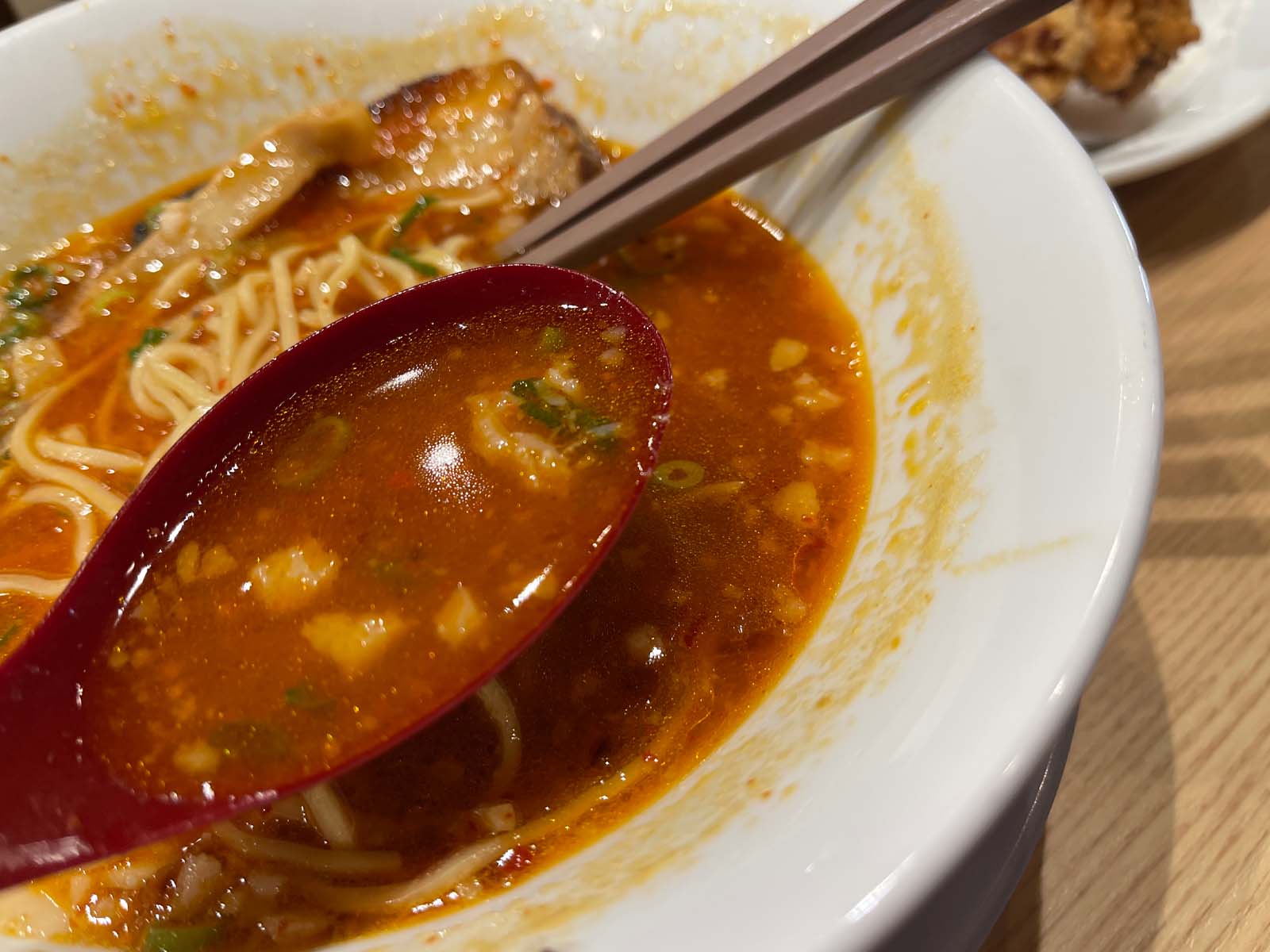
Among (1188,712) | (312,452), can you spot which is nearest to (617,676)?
(312,452)

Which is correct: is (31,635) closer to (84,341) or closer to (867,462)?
(84,341)

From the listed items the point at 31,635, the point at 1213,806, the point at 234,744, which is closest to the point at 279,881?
the point at 234,744

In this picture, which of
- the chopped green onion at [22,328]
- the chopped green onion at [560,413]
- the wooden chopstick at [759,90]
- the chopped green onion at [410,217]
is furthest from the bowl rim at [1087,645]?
the chopped green onion at [22,328]

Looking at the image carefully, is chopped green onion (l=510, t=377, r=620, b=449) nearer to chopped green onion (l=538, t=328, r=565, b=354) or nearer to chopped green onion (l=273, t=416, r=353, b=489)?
chopped green onion (l=538, t=328, r=565, b=354)

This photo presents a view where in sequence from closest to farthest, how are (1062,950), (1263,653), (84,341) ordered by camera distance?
(1062,950), (1263,653), (84,341)

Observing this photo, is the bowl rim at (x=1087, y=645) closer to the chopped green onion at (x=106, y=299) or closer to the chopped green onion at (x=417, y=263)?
the chopped green onion at (x=417, y=263)
